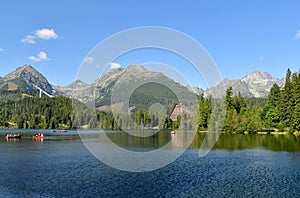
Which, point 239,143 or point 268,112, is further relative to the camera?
point 268,112

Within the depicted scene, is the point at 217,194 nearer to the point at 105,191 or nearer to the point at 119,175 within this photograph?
the point at 105,191

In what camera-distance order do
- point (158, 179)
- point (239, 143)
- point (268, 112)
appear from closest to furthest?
point (158, 179) < point (239, 143) < point (268, 112)

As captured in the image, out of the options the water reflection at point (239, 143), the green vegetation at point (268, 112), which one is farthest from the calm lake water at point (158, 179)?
the green vegetation at point (268, 112)

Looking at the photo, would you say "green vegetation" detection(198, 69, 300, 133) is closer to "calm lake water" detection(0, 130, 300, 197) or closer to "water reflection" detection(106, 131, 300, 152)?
"water reflection" detection(106, 131, 300, 152)

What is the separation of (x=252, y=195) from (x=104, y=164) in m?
23.2

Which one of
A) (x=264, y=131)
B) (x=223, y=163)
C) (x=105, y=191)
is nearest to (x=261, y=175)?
(x=223, y=163)

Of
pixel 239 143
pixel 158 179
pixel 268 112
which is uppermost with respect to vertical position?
pixel 268 112

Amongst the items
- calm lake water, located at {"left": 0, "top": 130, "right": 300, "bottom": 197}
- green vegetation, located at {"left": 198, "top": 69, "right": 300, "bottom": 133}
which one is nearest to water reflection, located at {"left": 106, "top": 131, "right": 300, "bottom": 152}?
green vegetation, located at {"left": 198, "top": 69, "right": 300, "bottom": 133}

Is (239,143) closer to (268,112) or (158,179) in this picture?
(268,112)

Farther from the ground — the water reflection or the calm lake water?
the water reflection

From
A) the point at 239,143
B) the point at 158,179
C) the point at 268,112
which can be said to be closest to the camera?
the point at 158,179

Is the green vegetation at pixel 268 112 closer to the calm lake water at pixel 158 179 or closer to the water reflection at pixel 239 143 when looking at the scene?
the water reflection at pixel 239 143

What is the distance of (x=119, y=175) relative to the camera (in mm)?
34438

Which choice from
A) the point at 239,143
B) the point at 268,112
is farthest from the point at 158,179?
the point at 268,112
